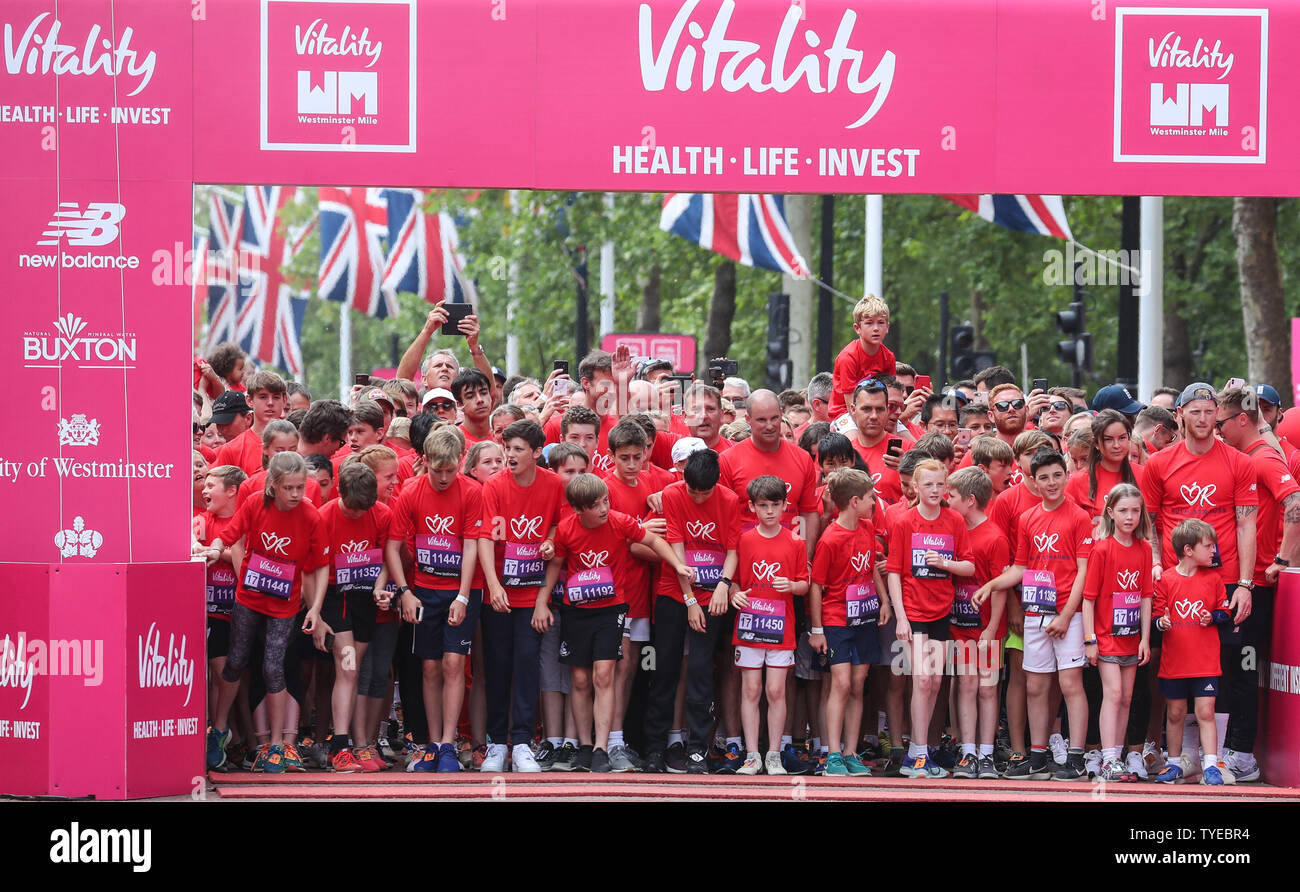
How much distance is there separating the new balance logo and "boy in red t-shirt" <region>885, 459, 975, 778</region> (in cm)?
458

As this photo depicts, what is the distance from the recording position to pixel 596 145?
8.59 meters

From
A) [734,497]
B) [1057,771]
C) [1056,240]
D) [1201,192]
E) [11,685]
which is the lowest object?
[1057,771]

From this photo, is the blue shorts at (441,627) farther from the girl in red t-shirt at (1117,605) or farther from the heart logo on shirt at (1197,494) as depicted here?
the heart logo on shirt at (1197,494)

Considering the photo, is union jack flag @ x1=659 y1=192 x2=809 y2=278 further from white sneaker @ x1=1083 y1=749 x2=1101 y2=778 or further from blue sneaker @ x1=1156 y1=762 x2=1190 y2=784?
blue sneaker @ x1=1156 y1=762 x2=1190 y2=784

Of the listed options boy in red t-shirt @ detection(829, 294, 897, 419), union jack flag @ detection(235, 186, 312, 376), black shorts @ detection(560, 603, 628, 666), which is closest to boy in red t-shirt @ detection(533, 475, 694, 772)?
black shorts @ detection(560, 603, 628, 666)

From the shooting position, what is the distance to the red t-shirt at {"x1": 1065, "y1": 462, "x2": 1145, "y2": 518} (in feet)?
31.2

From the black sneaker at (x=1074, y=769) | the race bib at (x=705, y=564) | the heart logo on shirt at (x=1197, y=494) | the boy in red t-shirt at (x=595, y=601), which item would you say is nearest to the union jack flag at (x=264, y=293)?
the boy in red t-shirt at (x=595, y=601)

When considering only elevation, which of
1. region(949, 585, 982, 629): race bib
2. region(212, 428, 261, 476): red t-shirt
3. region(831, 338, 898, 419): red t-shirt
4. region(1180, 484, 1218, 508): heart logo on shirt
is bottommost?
region(949, 585, 982, 629): race bib

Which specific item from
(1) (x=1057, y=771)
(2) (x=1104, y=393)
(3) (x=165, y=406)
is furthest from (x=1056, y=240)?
(3) (x=165, y=406)

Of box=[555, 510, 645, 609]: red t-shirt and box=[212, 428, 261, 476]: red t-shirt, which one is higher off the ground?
box=[212, 428, 261, 476]: red t-shirt

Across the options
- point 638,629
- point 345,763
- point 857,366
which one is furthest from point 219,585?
point 857,366

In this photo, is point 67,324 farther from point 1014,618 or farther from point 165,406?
point 1014,618

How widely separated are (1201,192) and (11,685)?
6.70 meters

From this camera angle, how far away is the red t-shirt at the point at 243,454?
987 centimetres
